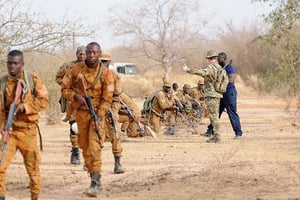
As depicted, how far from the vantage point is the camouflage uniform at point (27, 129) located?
8.08m

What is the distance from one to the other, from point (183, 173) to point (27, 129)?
10.4 feet

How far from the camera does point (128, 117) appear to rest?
54.9ft

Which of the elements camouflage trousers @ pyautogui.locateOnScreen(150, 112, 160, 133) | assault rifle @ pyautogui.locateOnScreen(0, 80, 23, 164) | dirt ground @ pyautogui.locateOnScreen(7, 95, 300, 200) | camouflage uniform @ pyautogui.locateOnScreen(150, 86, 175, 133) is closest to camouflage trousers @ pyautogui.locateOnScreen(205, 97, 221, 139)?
dirt ground @ pyautogui.locateOnScreen(7, 95, 300, 200)

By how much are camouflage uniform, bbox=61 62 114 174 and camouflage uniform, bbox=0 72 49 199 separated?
41.6 inches

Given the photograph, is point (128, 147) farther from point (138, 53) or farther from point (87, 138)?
point (138, 53)

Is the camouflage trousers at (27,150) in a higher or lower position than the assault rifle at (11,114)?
lower

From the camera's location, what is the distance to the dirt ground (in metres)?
9.33

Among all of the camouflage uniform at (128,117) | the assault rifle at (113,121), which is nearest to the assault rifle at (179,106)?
the camouflage uniform at (128,117)

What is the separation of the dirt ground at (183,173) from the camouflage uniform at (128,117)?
0.65 m

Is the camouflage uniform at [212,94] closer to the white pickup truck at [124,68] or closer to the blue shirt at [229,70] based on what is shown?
the blue shirt at [229,70]

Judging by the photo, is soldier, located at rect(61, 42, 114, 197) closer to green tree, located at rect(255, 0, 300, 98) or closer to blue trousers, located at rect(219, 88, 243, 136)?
green tree, located at rect(255, 0, 300, 98)

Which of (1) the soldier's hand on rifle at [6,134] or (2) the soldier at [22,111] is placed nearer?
(1) the soldier's hand on rifle at [6,134]

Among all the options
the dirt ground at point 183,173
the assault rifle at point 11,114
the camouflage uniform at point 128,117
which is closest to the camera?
the assault rifle at point 11,114

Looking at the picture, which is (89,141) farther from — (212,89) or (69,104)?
(212,89)
